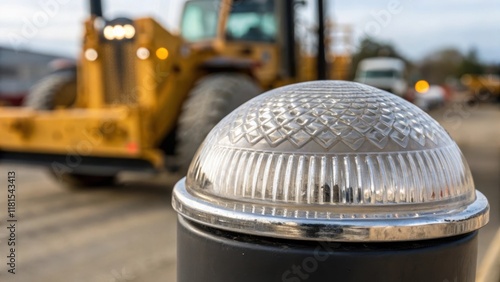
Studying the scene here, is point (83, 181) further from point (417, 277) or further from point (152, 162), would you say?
point (417, 277)

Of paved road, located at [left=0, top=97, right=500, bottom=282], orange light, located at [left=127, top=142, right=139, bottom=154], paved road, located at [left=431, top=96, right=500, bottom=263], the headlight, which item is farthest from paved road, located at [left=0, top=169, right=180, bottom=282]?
paved road, located at [left=431, top=96, right=500, bottom=263]

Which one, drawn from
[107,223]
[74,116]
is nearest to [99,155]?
[74,116]

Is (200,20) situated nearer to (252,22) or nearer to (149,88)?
(252,22)

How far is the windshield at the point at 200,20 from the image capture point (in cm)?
739

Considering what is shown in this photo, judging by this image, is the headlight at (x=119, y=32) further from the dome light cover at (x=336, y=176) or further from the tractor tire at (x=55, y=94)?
the dome light cover at (x=336, y=176)

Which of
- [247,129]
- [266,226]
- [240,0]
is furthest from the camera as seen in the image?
[240,0]

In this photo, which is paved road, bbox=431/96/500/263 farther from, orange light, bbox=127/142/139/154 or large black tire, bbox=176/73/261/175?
orange light, bbox=127/142/139/154

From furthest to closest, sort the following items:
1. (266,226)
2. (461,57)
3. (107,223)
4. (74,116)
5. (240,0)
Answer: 1. (461,57)
2. (240,0)
3. (74,116)
4. (107,223)
5. (266,226)

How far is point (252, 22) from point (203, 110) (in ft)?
7.83

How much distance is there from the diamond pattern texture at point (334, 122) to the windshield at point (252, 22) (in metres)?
6.15

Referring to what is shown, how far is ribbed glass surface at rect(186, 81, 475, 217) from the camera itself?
109cm

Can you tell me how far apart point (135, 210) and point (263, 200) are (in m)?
5.12

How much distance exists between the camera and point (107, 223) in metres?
5.47

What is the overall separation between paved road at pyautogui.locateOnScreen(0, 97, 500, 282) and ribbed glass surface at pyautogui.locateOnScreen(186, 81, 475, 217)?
116 inches
